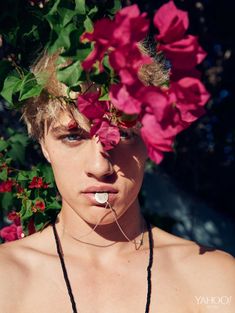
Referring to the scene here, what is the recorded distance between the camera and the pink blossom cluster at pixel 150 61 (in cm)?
188

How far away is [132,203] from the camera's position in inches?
111

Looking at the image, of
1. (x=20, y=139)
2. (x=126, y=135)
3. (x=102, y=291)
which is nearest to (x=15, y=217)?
(x=20, y=139)

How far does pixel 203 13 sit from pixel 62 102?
3.36m

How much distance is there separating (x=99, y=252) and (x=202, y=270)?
18.3 inches

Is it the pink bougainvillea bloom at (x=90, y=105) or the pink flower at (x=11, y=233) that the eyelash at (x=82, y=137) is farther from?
the pink flower at (x=11, y=233)

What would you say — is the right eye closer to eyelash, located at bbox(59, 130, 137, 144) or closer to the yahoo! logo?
eyelash, located at bbox(59, 130, 137, 144)

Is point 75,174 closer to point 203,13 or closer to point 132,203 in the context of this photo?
point 132,203

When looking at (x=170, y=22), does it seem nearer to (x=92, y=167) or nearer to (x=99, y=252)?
(x=92, y=167)

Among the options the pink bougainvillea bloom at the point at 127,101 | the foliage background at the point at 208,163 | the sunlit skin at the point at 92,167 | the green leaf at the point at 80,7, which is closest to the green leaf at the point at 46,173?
the sunlit skin at the point at 92,167

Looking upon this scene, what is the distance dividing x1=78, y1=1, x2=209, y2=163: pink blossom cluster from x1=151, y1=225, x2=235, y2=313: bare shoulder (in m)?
0.93

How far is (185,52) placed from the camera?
78.2 inches

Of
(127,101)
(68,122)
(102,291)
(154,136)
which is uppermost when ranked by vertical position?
(127,101)

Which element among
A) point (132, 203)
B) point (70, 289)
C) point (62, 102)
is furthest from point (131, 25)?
point (70, 289)

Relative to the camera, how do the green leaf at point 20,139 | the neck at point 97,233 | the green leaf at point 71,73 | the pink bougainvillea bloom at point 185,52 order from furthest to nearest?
the green leaf at point 20,139 < the neck at point 97,233 < the green leaf at point 71,73 < the pink bougainvillea bloom at point 185,52
